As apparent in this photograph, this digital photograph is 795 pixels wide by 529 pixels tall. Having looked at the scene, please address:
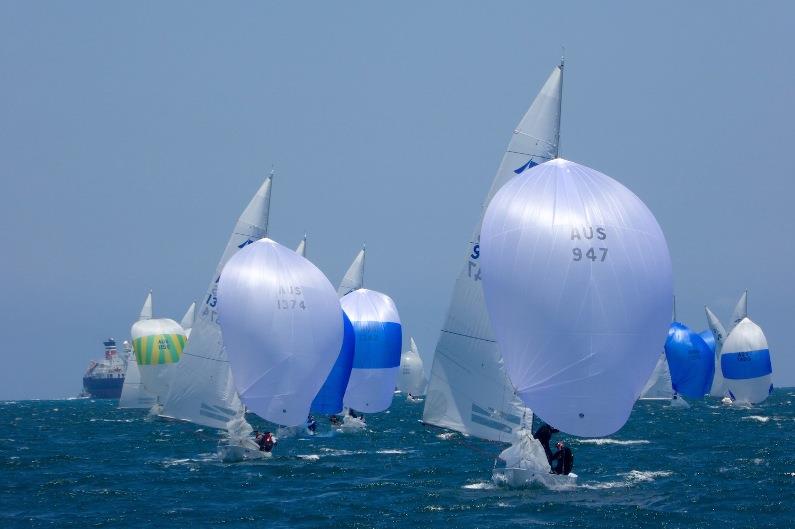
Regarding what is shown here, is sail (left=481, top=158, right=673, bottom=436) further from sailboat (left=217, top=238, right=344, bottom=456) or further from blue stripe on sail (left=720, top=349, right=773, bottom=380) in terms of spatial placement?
blue stripe on sail (left=720, top=349, right=773, bottom=380)

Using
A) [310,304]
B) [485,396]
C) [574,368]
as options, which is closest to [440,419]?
[485,396]

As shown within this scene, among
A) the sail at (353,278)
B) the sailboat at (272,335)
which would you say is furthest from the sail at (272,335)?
the sail at (353,278)

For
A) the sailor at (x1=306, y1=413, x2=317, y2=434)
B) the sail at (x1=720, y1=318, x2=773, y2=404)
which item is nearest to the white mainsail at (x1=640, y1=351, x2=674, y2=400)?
the sail at (x1=720, y1=318, x2=773, y2=404)

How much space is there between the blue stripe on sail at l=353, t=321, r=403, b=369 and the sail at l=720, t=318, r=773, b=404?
3405cm

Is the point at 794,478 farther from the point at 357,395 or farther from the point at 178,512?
→ the point at 357,395

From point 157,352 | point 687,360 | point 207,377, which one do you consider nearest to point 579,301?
point 207,377

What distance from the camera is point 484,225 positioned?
2831 cm

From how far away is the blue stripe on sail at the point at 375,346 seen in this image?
193ft

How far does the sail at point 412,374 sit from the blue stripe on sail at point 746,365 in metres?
46.6

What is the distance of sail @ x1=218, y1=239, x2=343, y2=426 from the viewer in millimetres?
37844

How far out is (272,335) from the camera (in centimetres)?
3781

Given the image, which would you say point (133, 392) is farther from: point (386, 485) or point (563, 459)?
point (563, 459)

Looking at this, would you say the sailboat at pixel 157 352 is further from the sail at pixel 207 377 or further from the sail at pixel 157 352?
the sail at pixel 207 377

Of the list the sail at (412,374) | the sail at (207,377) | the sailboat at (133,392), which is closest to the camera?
the sail at (207,377)
